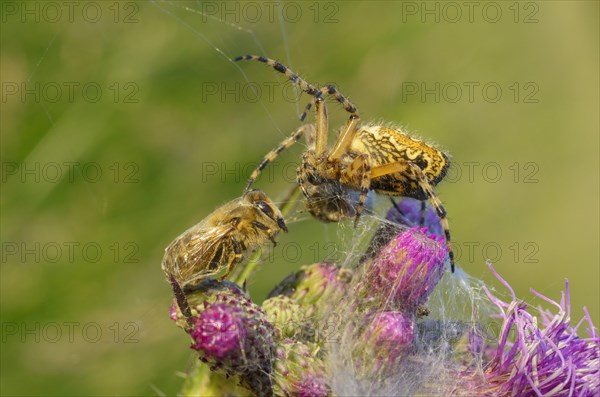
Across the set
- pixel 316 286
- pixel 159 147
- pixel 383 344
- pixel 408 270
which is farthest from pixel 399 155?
pixel 159 147

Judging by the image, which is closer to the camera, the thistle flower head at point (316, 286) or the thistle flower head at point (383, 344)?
the thistle flower head at point (383, 344)

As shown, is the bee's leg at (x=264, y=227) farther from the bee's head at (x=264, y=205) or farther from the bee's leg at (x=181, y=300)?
the bee's leg at (x=181, y=300)

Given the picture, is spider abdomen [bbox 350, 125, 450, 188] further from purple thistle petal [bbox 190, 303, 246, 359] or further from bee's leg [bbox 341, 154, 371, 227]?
purple thistle petal [bbox 190, 303, 246, 359]

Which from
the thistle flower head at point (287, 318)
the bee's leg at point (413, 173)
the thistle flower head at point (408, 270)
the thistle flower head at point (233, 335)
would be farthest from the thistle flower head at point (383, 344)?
the bee's leg at point (413, 173)

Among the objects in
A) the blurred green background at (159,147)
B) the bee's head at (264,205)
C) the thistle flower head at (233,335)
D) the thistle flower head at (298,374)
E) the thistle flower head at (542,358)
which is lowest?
the thistle flower head at (542,358)

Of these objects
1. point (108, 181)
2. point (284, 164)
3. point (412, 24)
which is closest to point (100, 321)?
point (108, 181)

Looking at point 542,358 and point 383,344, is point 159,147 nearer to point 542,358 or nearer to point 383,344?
point 383,344

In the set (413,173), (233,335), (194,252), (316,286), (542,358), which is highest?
(413,173)

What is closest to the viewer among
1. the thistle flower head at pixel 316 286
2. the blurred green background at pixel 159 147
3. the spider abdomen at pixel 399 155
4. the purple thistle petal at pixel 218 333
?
the purple thistle petal at pixel 218 333
